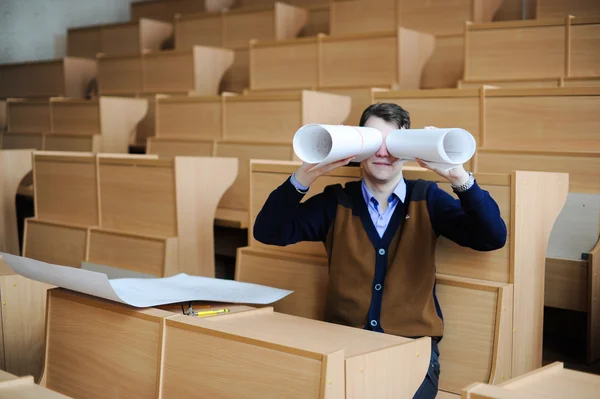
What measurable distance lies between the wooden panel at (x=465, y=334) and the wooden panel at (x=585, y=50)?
1.65 meters

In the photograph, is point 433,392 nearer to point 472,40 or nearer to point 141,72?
point 472,40

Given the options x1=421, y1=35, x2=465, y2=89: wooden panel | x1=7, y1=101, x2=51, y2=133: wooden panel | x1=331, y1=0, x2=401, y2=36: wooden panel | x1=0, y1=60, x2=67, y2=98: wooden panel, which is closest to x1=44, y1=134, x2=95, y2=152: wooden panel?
x1=7, y1=101, x2=51, y2=133: wooden panel

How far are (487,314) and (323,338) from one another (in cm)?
51

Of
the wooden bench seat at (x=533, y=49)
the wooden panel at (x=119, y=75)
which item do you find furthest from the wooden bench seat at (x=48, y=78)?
→ the wooden bench seat at (x=533, y=49)

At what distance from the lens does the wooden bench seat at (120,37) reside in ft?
16.2

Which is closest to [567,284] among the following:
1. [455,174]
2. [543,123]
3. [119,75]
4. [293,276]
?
[543,123]

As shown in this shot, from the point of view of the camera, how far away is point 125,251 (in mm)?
2562

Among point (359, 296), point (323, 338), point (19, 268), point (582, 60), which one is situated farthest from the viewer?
point (582, 60)

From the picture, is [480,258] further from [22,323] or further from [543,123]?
[22,323]

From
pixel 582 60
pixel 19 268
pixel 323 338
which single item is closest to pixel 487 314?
pixel 323 338

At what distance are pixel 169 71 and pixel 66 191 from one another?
1.43 meters

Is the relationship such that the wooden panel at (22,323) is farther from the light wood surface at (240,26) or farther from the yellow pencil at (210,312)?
the light wood surface at (240,26)

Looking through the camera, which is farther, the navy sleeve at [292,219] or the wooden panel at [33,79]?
the wooden panel at [33,79]

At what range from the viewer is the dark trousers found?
1.34 m
